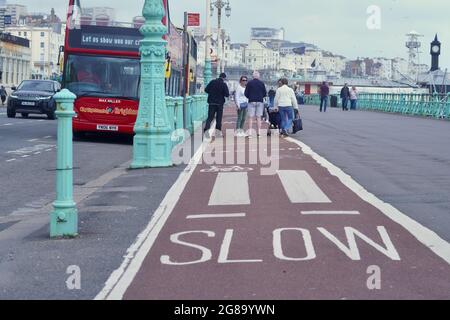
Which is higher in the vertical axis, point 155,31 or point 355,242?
point 155,31

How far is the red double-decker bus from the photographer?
27234 mm

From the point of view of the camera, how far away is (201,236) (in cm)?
952

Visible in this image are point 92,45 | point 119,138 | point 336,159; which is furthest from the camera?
point 119,138

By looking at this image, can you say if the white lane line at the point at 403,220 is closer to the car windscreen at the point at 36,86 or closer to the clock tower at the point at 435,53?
the car windscreen at the point at 36,86

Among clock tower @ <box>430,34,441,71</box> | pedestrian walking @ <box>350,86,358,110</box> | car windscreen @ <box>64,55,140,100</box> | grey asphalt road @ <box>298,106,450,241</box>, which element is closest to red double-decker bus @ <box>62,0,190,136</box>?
car windscreen @ <box>64,55,140,100</box>

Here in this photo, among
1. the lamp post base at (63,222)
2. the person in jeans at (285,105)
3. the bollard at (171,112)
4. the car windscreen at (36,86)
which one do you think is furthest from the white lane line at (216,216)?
the car windscreen at (36,86)

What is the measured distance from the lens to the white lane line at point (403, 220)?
346 inches

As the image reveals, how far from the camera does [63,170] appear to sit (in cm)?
991

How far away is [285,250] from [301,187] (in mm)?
4922

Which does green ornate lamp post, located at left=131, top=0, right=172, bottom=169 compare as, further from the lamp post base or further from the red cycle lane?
the lamp post base

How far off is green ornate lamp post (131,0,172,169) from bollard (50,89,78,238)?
7.49m
